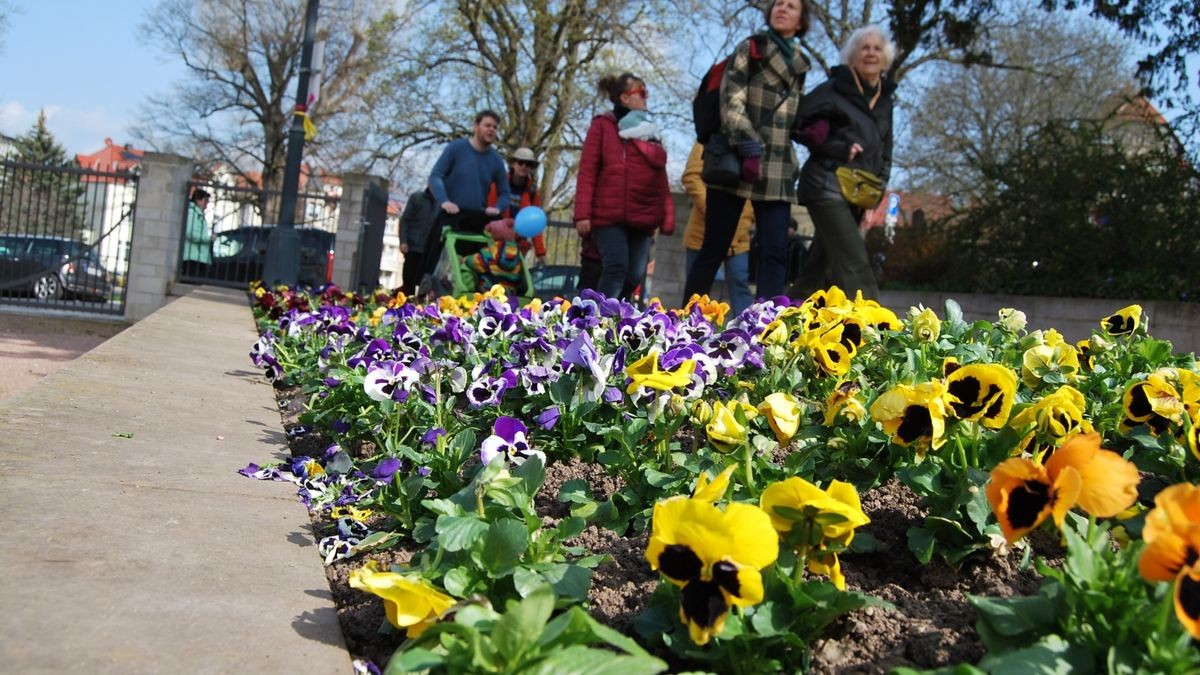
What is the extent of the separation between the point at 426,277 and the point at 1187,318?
740 centimetres

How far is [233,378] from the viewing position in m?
5.16

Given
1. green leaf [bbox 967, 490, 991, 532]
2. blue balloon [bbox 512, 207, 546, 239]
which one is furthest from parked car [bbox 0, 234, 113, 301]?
green leaf [bbox 967, 490, 991, 532]

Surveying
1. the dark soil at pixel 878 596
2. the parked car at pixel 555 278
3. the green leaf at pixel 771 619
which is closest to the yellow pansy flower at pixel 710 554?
the green leaf at pixel 771 619

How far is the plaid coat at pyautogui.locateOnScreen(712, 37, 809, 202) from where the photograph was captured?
22.1 feet

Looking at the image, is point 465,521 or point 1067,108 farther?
point 1067,108

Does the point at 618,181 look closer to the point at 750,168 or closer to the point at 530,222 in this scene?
the point at 750,168

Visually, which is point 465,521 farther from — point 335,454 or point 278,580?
point 335,454

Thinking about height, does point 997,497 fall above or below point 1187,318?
below

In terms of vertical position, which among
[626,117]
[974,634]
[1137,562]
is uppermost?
[626,117]

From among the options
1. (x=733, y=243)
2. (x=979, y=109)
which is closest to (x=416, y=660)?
(x=733, y=243)

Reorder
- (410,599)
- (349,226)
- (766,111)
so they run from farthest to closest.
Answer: (349,226)
(766,111)
(410,599)

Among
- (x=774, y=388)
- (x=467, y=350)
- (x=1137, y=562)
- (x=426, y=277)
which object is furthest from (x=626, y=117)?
(x=1137, y=562)

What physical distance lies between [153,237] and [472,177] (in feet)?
23.8

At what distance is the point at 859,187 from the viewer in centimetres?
677
